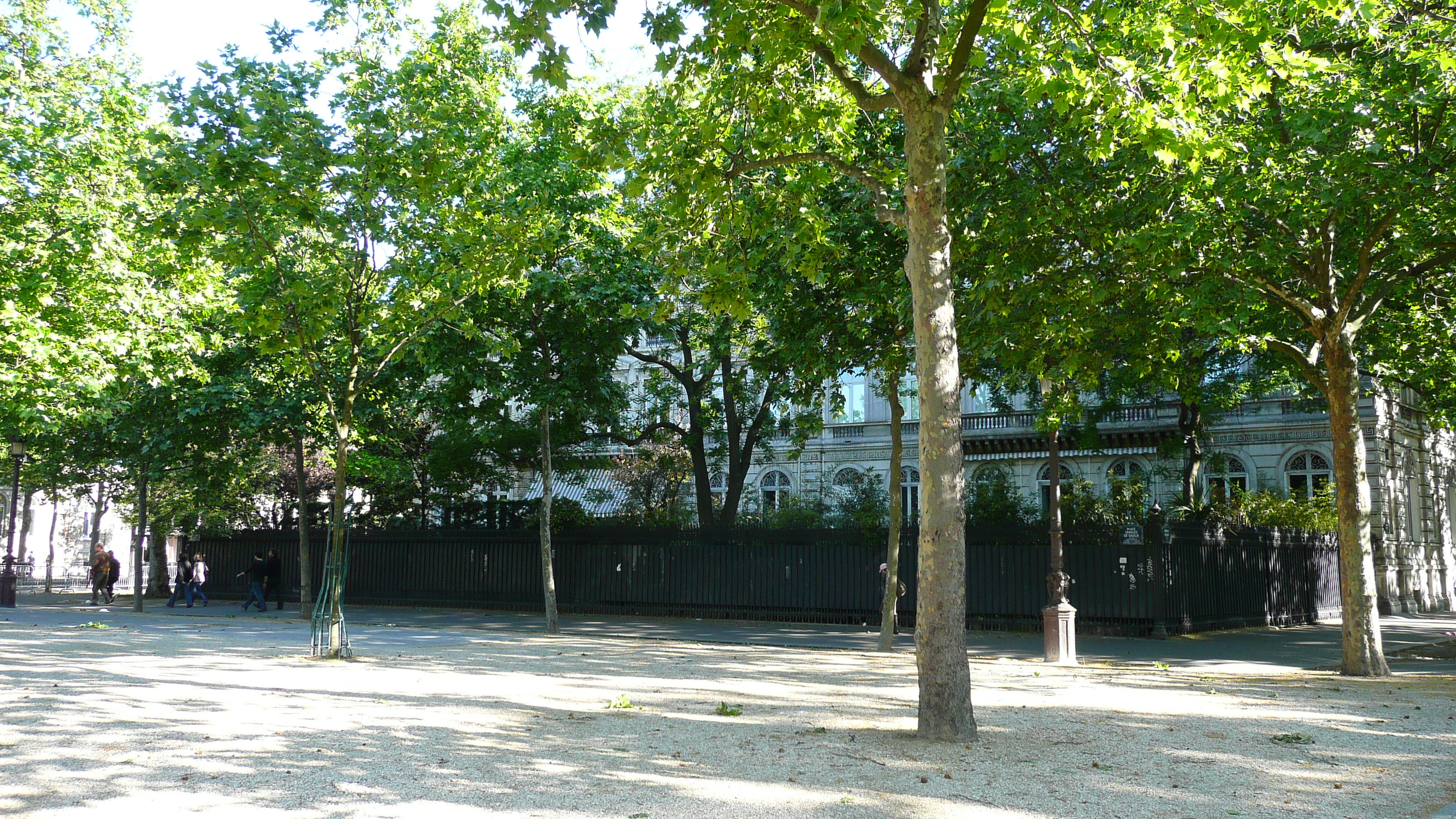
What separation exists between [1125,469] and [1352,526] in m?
21.3

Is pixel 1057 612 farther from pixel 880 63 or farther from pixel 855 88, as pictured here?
pixel 880 63

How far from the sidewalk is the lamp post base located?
3.00ft

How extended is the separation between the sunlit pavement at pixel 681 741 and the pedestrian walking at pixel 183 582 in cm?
1394

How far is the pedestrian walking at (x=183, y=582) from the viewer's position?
1093 inches

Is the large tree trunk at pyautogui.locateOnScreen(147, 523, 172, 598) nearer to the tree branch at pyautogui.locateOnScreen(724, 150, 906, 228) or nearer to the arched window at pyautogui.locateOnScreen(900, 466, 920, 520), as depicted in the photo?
the arched window at pyautogui.locateOnScreen(900, 466, 920, 520)

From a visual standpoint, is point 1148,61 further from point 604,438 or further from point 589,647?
point 604,438

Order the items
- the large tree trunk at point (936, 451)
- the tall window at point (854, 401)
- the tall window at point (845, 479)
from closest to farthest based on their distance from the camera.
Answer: the large tree trunk at point (936, 451), the tall window at point (845, 479), the tall window at point (854, 401)

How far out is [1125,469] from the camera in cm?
3366

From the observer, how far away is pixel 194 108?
1227 cm

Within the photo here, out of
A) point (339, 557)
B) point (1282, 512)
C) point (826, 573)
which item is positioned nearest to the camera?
point (339, 557)

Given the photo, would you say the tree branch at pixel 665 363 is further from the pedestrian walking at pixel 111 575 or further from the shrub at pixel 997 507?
the pedestrian walking at pixel 111 575

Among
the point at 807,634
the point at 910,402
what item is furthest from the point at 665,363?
the point at 910,402

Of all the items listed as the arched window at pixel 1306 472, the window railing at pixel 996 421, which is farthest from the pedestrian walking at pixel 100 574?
the arched window at pixel 1306 472

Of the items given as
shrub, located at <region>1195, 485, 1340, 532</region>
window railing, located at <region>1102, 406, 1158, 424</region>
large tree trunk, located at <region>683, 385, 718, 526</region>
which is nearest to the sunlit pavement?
large tree trunk, located at <region>683, 385, 718, 526</region>
